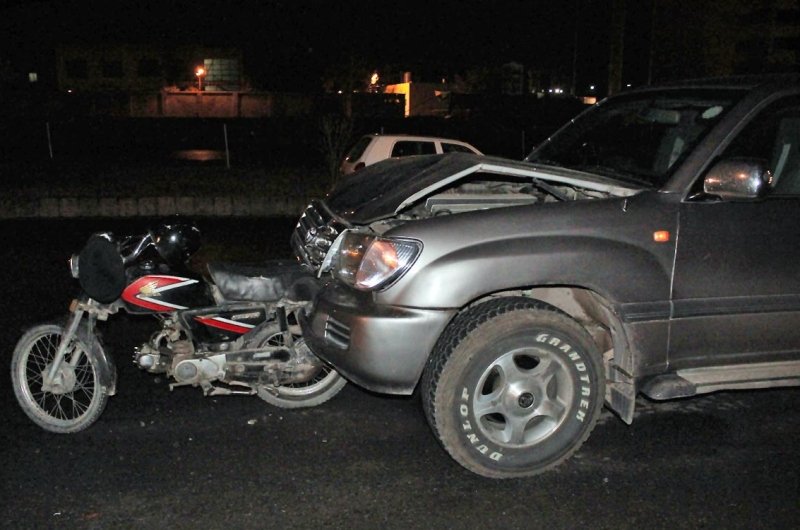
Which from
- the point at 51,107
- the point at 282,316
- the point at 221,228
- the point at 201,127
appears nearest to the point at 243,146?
the point at 201,127

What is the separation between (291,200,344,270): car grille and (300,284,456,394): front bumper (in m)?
0.62

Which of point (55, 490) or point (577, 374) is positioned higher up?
point (577, 374)

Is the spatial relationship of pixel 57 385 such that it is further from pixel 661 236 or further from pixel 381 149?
pixel 381 149

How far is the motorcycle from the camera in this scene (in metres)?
4.66

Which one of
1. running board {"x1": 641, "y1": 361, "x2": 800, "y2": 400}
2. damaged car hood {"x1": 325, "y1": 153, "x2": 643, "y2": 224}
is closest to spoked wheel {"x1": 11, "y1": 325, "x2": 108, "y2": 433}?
damaged car hood {"x1": 325, "y1": 153, "x2": 643, "y2": 224}

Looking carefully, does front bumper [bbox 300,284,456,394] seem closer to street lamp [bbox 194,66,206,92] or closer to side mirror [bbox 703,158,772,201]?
side mirror [bbox 703,158,772,201]

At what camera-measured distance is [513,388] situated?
4168 mm

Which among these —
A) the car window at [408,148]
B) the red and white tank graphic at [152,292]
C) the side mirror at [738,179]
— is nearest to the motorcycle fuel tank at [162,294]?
the red and white tank graphic at [152,292]

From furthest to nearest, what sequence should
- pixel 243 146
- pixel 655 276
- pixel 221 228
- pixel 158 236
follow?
1. pixel 243 146
2. pixel 221 228
3. pixel 158 236
4. pixel 655 276

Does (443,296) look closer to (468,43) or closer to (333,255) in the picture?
(333,255)

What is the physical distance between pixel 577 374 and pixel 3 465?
3089mm

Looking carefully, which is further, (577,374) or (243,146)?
(243,146)

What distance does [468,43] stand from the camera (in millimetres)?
51000

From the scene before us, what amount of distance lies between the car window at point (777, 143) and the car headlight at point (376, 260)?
1.88 m
